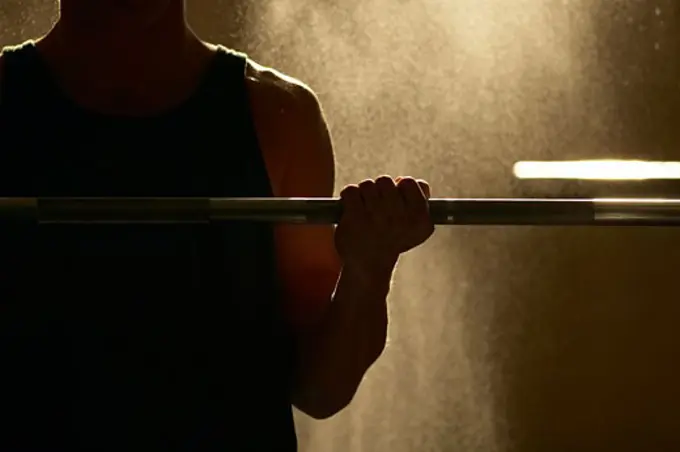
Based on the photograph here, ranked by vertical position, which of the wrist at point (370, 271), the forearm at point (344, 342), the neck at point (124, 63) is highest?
the neck at point (124, 63)

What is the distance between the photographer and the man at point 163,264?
52cm

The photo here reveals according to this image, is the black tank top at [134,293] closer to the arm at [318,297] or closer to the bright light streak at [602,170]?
the arm at [318,297]

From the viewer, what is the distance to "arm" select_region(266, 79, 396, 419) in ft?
1.82

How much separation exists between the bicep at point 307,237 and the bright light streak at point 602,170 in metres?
0.65

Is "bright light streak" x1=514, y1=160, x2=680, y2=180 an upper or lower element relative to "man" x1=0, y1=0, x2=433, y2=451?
upper

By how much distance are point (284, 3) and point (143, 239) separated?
72cm

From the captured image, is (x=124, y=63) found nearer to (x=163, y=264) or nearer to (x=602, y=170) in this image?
(x=163, y=264)

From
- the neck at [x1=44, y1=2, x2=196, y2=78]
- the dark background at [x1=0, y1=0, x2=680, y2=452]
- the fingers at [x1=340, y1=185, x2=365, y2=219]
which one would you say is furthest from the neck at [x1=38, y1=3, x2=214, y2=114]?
the dark background at [x1=0, y1=0, x2=680, y2=452]

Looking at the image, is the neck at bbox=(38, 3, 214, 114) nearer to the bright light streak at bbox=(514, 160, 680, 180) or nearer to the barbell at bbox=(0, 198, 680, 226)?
the barbell at bbox=(0, 198, 680, 226)

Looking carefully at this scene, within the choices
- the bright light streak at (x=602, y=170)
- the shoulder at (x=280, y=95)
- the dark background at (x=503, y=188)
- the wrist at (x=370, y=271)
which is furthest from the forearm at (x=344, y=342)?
the bright light streak at (x=602, y=170)

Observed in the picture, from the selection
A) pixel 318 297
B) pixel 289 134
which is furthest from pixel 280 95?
pixel 318 297

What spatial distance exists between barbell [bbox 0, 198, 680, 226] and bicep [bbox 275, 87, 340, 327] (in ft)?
0.26

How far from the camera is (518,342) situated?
47.6 inches

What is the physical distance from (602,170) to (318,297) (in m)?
0.75
